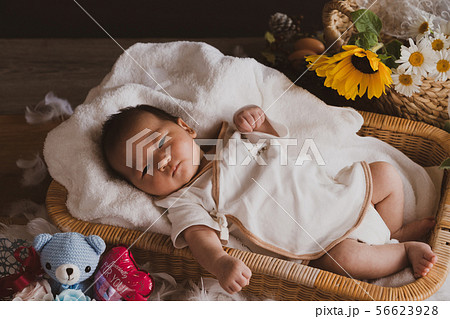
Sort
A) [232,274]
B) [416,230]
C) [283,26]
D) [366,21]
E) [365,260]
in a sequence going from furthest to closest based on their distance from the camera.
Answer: [283,26], [366,21], [416,230], [365,260], [232,274]

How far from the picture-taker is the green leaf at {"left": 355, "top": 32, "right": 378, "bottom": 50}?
1.34m

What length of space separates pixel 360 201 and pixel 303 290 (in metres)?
0.28

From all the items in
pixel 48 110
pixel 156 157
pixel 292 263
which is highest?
pixel 156 157

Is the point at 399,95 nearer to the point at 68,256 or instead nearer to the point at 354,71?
the point at 354,71

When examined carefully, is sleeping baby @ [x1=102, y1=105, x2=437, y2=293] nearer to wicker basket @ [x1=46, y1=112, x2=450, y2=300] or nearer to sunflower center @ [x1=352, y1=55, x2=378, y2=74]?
wicker basket @ [x1=46, y1=112, x2=450, y2=300]

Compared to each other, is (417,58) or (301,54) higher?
(417,58)

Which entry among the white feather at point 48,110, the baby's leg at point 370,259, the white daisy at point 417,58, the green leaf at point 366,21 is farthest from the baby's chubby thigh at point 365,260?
the white feather at point 48,110

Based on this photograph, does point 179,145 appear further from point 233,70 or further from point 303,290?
point 303,290

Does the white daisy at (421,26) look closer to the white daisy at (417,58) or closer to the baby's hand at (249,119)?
the white daisy at (417,58)

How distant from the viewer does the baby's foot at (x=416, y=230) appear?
1273mm

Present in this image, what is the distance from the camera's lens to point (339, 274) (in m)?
1.18

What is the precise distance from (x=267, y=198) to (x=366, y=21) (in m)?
0.58

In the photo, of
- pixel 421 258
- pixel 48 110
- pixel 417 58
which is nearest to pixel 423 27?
pixel 417 58

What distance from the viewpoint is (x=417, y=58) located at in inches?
52.3
